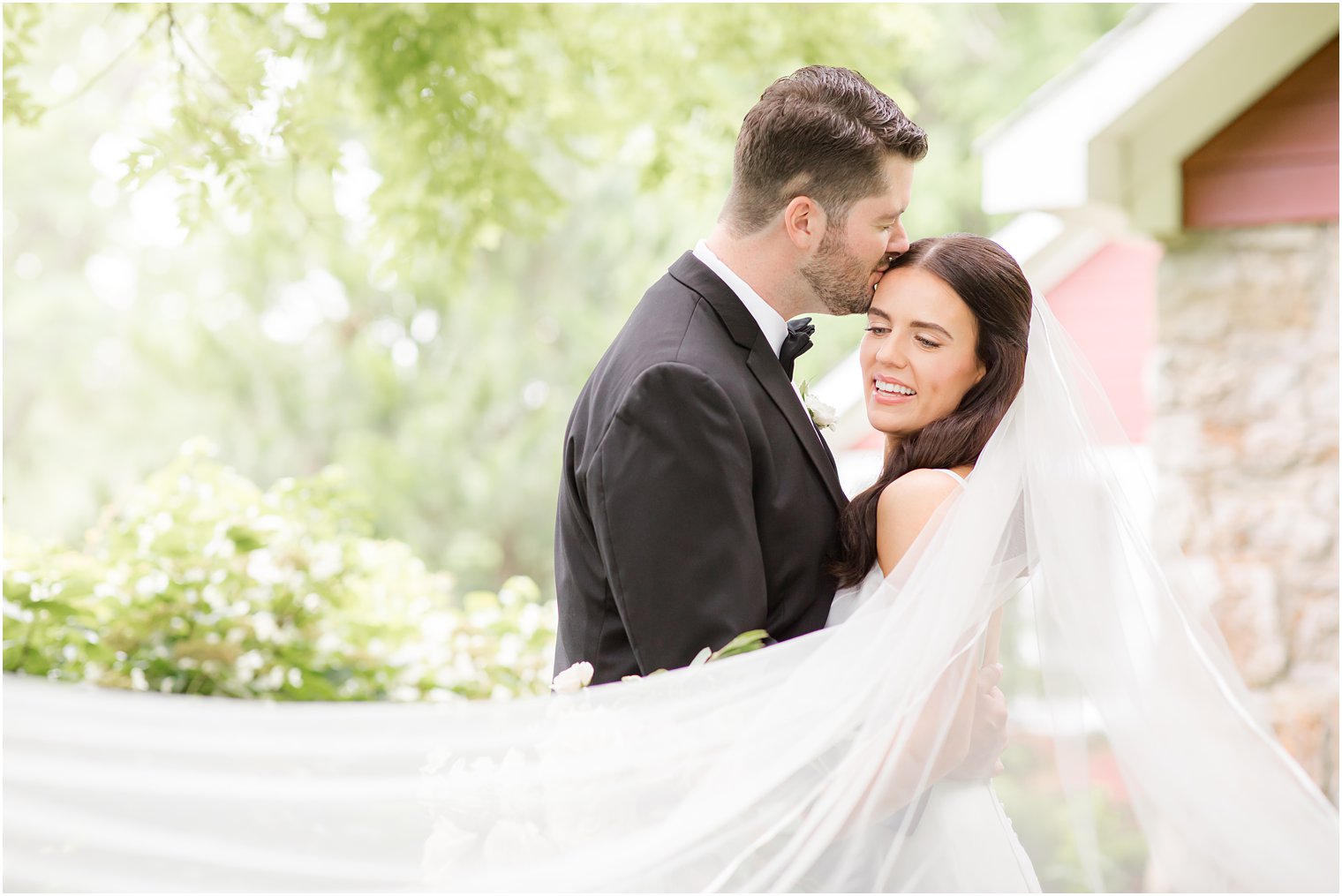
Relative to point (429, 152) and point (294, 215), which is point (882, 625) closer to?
point (429, 152)

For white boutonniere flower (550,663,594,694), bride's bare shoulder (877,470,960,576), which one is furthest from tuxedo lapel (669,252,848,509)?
white boutonniere flower (550,663,594,694)

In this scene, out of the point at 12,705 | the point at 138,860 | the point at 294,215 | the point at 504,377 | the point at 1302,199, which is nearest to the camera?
the point at 138,860

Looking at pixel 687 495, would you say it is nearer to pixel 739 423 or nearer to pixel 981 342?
pixel 739 423

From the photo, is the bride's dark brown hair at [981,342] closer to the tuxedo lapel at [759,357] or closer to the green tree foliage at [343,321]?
the tuxedo lapel at [759,357]

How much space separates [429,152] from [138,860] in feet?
11.1

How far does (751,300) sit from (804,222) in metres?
0.18

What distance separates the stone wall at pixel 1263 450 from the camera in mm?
4602

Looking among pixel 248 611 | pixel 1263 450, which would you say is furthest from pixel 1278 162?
pixel 248 611

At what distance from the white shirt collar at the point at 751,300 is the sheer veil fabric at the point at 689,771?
508mm

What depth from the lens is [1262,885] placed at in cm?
180

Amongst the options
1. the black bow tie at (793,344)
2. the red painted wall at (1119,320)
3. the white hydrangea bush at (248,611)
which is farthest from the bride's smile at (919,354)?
the red painted wall at (1119,320)

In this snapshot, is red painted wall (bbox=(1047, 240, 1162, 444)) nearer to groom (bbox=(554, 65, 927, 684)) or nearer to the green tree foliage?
the green tree foliage

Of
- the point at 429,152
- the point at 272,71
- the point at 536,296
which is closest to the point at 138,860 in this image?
the point at 272,71

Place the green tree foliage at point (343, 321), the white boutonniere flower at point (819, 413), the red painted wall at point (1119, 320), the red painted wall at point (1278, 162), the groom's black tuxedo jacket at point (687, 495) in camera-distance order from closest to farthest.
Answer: the groom's black tuxedo jacket at point (687, 495)
the white boutonniere flower at point (819, 413)
the red painted wall at point (1278, 162)
the red painted wall at point (1119, 320)
the green tree foliage at point (343, 321)
